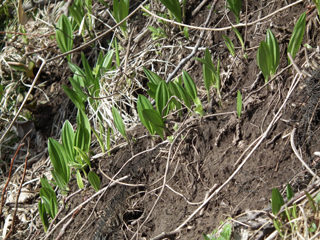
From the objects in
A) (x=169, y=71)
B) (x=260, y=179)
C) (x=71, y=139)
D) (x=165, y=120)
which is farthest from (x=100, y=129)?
(x=260, y=179)

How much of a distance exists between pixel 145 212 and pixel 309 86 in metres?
0.95

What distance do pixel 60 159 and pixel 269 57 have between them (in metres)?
1.25

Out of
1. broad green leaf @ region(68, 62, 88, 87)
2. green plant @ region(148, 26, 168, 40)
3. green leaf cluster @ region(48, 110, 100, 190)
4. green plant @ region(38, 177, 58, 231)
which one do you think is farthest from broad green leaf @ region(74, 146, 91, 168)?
green plant @ region(148, 26, 168, 40)

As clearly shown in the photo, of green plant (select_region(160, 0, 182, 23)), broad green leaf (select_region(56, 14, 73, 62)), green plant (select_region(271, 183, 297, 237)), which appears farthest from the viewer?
broad green leaf (select_region(56, 14, 73, 62))

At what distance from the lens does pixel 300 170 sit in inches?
52.5

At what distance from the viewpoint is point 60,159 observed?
189 centimetres

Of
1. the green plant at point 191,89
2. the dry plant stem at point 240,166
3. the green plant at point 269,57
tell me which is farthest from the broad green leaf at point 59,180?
the green plant at point 269,57

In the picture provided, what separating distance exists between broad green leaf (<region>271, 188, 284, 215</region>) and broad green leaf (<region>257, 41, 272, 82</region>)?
680 mm

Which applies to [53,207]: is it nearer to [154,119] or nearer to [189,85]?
[154,119]

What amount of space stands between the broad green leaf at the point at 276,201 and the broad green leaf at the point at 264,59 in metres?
0.68

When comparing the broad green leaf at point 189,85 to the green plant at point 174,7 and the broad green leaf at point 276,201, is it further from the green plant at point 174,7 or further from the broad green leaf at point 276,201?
the broad green leaf at point 276,201

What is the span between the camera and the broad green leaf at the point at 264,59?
5.08ft

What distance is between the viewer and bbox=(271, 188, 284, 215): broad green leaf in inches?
44.4

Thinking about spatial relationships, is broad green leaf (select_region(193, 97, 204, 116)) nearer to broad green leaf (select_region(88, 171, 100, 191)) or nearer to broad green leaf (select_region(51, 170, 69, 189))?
broad green leaf (select_region(88, 171, 100, 191))
